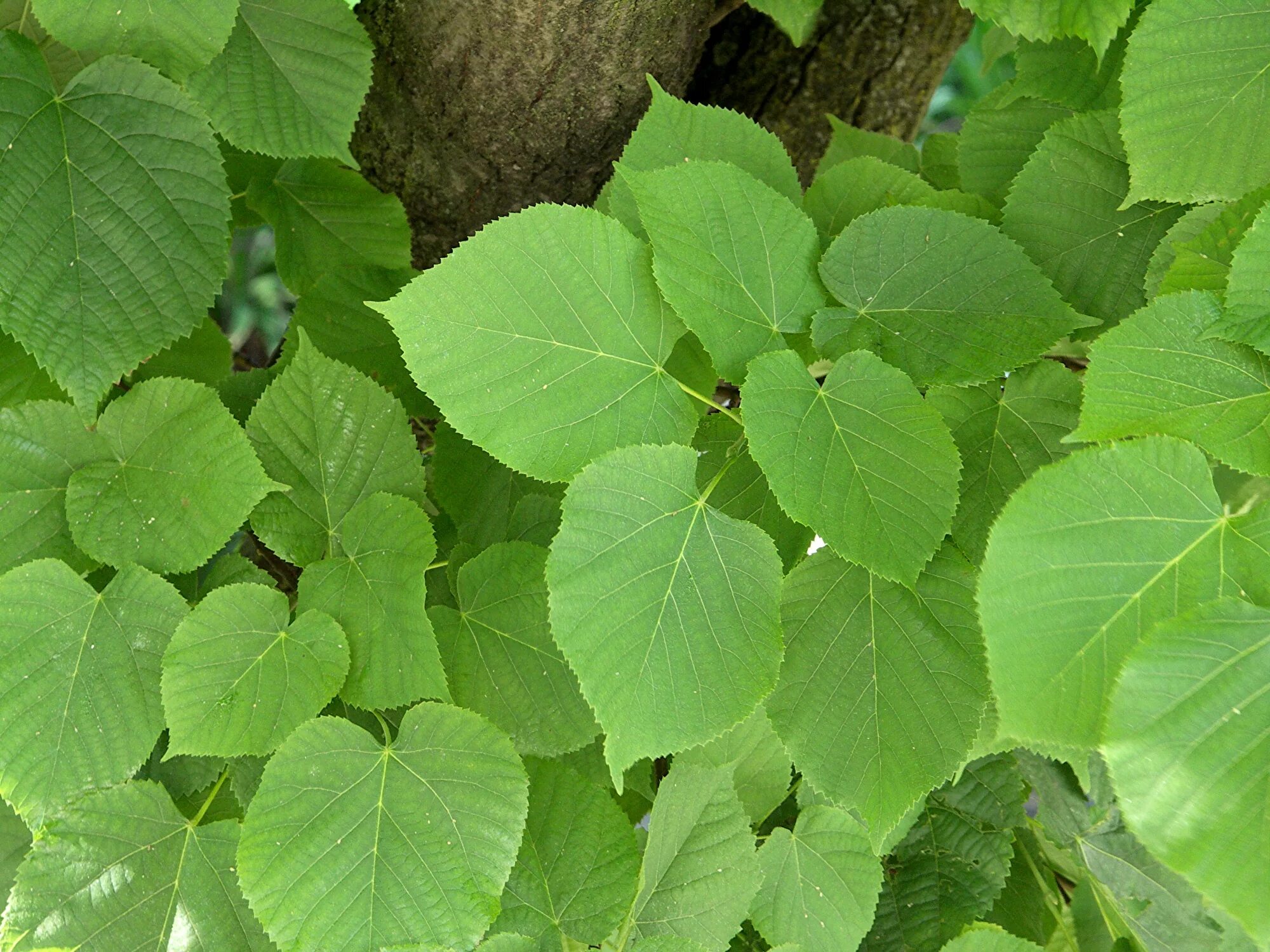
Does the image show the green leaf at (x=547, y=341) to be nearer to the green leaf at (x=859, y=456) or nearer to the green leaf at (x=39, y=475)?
the green leaf at (x=859, y=456)

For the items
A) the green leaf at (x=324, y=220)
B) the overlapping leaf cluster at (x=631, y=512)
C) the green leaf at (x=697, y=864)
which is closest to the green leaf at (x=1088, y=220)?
the overlapping leaf cluster at (x=631, y=512)

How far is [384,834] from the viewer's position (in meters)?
0.72

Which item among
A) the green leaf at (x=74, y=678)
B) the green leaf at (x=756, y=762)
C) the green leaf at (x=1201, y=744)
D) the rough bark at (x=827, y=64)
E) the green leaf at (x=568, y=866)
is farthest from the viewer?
the rough bark at (x=827, y=64)

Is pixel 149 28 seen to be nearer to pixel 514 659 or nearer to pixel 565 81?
pixel 565 81

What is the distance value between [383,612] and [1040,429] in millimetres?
529

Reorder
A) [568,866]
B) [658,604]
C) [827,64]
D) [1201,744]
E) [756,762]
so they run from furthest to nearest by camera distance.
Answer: [827,64], [756,762], [568,866], [658,604], [1201,744]

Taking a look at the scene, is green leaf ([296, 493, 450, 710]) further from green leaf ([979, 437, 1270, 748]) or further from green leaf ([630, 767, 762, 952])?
green leaf ([979, 437, 1270, 748])

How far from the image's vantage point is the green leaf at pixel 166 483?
760 mm

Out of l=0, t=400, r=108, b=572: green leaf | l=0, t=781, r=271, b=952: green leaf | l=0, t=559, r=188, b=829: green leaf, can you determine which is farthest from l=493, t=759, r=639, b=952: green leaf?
l=0, t=400, r=108, b=572: green leaf

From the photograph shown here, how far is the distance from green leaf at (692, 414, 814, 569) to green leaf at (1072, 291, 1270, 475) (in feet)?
0.70

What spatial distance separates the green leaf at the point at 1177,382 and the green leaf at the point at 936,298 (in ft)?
0.23

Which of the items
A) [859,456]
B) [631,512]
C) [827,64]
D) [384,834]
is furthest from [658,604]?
[827,64]

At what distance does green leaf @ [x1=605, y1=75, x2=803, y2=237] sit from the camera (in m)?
0.75

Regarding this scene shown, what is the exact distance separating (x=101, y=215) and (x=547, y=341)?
41 cm
